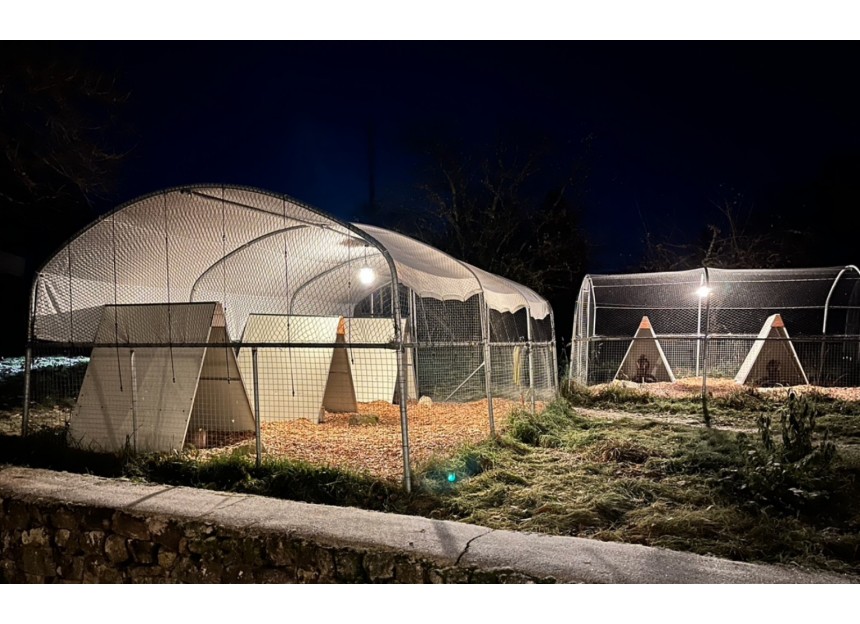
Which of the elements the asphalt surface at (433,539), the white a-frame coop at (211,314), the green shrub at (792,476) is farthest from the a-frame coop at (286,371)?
the green shrub at (792,476)

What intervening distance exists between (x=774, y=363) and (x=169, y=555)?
455 inches

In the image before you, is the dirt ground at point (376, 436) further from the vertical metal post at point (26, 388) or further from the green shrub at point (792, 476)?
the green shrub at point (792, 476)

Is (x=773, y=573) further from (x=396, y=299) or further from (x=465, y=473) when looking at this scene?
(x=396, y=299)

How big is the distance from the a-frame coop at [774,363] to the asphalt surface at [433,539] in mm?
9672

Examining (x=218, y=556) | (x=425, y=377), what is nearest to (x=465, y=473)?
(x=218, y=556)

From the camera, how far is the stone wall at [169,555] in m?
3.72

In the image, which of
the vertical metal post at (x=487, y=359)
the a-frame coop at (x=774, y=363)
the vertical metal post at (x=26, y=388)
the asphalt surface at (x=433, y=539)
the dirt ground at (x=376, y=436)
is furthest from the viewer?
the a-frame coop at (x=774, y=363)

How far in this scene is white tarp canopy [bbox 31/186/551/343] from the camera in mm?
6715

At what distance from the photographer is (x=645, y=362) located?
519 inches

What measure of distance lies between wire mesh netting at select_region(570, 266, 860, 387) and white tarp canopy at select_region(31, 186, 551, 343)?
14.6 ft

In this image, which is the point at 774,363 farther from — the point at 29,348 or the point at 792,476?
the point at 29,348

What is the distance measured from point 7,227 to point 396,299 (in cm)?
1174

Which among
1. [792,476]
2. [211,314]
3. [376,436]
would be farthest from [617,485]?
[211,314]

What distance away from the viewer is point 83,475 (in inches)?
223
